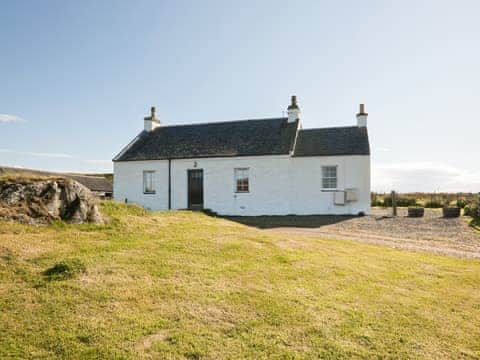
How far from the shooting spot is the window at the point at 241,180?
22156mm

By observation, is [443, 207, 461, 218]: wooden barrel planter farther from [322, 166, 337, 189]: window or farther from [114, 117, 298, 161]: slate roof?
[114, 117, 298, 161]: slate roof

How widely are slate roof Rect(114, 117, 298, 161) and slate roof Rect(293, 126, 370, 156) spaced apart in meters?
1.01

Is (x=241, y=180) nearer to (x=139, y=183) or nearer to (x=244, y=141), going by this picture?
(x=244, y=141)

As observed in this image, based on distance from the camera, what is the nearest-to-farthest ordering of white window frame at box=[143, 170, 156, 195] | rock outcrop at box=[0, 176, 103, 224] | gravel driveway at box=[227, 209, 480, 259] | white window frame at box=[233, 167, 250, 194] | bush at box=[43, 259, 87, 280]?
bush at box=[43, 259, 87, 280] < rock outcrop at box=[0, 176, 103, 224] < gravel driveway at box=[227, 209, 480, 259] < white window frame at box=[233, 167, 250, 194] < white window frame at box=[143, 170, 156, 195]

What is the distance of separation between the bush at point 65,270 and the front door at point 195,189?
17.1 metres

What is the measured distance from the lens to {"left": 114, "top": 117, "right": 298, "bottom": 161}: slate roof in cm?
2238

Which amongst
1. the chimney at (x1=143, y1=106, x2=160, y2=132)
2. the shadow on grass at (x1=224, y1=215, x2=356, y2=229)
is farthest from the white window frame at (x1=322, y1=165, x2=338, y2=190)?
the chimney at (x1=143, y1=106, x2=160, y2=132)

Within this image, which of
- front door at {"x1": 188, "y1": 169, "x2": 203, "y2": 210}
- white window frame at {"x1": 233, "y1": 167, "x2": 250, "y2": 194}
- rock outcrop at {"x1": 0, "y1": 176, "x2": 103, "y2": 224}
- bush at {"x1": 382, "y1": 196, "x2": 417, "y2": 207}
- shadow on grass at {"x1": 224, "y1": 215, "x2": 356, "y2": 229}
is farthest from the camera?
bush at {"x1": 382, "y1": 196, "x2": 417, "y2": 207}

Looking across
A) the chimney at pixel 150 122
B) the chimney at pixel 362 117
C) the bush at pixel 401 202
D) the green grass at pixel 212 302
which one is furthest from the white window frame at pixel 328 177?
the chimney at pixel 150 122

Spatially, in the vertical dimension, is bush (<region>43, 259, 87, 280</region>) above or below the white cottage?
below

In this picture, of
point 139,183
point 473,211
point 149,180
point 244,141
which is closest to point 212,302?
point 244,141

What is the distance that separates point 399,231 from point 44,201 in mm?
13854

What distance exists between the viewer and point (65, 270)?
555cm

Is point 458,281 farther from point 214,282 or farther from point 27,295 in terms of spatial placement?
point 27,295
